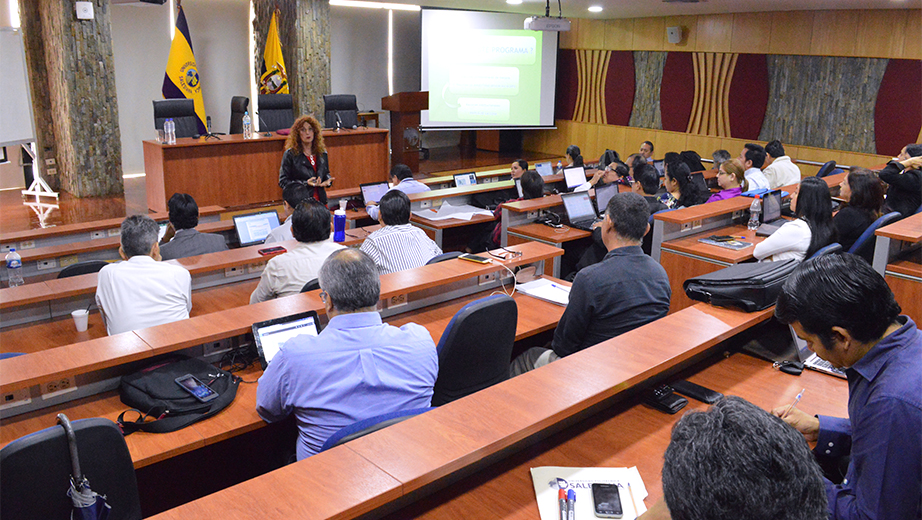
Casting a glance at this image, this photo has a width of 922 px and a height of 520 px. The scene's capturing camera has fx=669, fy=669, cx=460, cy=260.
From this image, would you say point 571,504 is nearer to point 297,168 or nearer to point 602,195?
point 602,195

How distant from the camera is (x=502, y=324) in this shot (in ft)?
9.23

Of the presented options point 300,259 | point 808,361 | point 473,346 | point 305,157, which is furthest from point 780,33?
point 473,346

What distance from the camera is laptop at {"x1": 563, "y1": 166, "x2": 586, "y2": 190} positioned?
757 centimetres

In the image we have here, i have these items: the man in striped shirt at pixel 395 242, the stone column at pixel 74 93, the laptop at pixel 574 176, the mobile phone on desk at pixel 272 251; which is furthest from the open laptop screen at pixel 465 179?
the stone column at pixel 74 93

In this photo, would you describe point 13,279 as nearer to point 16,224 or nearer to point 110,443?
point 110,443

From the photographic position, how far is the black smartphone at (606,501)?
1.75 metres

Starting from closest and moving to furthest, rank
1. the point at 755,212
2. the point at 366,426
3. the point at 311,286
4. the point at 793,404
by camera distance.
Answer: the point at 366,426 < the point at 793,404 < the point at 311,286 < the point at 755,212

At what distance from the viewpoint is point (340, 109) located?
8992 millimetres

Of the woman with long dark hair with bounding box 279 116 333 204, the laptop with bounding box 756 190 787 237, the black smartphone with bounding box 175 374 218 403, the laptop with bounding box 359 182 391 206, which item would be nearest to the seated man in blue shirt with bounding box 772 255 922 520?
the black smartphone with bounding box 175 374 218 403

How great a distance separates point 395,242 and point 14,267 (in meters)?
2.34

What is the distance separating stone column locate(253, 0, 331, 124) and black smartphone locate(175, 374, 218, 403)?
8320mm

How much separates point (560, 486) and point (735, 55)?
34.6 ft

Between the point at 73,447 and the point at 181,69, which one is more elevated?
the point at 181,69

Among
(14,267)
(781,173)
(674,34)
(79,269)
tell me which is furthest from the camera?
(674,34)
